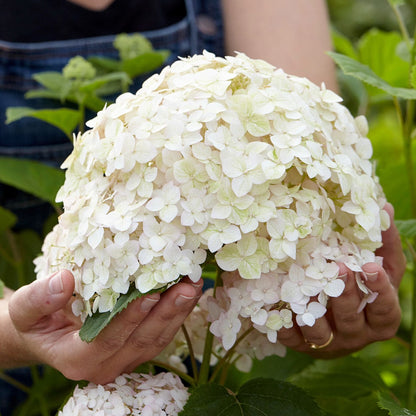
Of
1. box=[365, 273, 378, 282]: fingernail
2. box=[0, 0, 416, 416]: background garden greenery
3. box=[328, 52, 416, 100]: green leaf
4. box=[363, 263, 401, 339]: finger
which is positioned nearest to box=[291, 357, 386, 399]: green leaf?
box=[0, 0, 416, 416]: background garden greenery

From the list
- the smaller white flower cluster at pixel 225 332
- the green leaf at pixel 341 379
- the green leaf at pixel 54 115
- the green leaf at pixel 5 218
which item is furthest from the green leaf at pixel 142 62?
the green leaf at pixel 341 379

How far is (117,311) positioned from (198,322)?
19cm

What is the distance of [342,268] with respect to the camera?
0.60m

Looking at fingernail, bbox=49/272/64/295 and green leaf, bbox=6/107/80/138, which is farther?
green leaf, bbox=6/107/80/138

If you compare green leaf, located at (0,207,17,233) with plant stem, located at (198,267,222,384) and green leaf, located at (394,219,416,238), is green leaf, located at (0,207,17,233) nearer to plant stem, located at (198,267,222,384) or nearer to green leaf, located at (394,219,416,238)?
plant stem, located at (198,267,222,384)

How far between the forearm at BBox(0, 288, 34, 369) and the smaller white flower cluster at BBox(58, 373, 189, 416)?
0.33 ft

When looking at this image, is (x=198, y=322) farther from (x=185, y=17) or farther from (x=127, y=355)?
(x=185, y=17)

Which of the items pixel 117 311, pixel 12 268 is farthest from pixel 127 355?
pixel 12 268

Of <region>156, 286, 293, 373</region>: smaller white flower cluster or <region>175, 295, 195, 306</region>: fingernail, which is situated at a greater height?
<region>175, 295, 195, 306</region>: fingernail

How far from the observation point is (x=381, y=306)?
2.23 ft

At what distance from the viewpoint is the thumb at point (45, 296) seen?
592 mm

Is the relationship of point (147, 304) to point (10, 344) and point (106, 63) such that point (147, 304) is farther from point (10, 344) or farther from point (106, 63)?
point (106, 63)

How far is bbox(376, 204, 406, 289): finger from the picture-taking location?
2.38 ft

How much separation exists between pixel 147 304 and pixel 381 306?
0.25 meters
